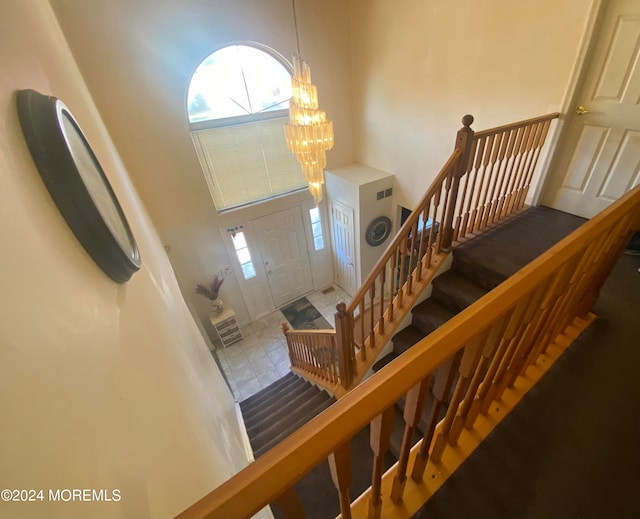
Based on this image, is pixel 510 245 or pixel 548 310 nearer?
pixel 548 310

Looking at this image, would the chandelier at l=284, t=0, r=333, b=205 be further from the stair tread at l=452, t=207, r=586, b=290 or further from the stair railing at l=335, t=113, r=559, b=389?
the stair tread at l=452, t=207, r=586, b=290

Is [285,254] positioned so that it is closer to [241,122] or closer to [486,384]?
[241,122]

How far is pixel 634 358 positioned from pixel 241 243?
173 inches

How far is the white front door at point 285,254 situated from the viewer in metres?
4.79

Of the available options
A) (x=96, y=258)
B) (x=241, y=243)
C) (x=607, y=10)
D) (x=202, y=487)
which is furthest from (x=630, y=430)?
(x=241, y=243)

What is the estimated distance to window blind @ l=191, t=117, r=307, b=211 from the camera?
3945 mm

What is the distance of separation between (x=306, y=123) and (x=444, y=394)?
261 cm

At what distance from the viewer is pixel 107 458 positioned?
0.54 meters

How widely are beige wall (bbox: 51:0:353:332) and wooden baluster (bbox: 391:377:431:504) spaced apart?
3.97 metres

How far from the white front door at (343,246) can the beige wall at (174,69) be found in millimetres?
1588

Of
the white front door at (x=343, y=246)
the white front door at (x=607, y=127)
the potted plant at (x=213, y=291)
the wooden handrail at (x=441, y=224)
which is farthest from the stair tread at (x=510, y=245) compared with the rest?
the potted plant at (x=213, y=291)

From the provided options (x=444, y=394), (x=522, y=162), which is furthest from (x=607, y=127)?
(x=444, y=394)

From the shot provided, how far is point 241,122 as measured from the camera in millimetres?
3982

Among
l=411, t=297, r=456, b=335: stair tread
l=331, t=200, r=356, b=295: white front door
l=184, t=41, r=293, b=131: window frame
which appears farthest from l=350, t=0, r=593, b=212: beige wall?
l=411, t=297, r=456, b=335: stair tread
